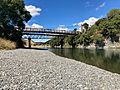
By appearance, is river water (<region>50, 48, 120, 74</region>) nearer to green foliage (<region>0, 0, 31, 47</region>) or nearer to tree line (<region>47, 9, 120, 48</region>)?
green foliage (<region>0, 0, 31, 47</region>)

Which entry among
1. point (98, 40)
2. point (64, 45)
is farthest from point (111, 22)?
point (64, 45)

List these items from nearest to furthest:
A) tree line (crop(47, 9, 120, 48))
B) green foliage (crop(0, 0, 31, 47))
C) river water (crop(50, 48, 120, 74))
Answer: river water (crop(50, 48, 120, 74)) → green foliage (crop(0, 0, 31, 47)) → tree line (crop(47, 9, 120, 48))

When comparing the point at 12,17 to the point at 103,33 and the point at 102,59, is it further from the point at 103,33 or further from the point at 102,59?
the point at 103,33

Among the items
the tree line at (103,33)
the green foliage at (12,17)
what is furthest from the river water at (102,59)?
the tree line at (103,33)

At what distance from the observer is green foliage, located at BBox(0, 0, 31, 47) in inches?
2468

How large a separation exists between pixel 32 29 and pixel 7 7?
7379 cm

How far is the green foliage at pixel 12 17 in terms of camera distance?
62.7 meters

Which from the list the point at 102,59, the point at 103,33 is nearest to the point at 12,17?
the point at 102,59

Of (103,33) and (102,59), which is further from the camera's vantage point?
(103,33)

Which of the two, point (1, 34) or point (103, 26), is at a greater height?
point (103, 26)

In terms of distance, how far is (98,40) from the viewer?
13600 centimetres

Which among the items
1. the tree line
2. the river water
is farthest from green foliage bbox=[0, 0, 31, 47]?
the tree line

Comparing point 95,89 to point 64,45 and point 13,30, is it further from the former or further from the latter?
point 64,45

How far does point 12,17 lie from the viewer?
6675cm
